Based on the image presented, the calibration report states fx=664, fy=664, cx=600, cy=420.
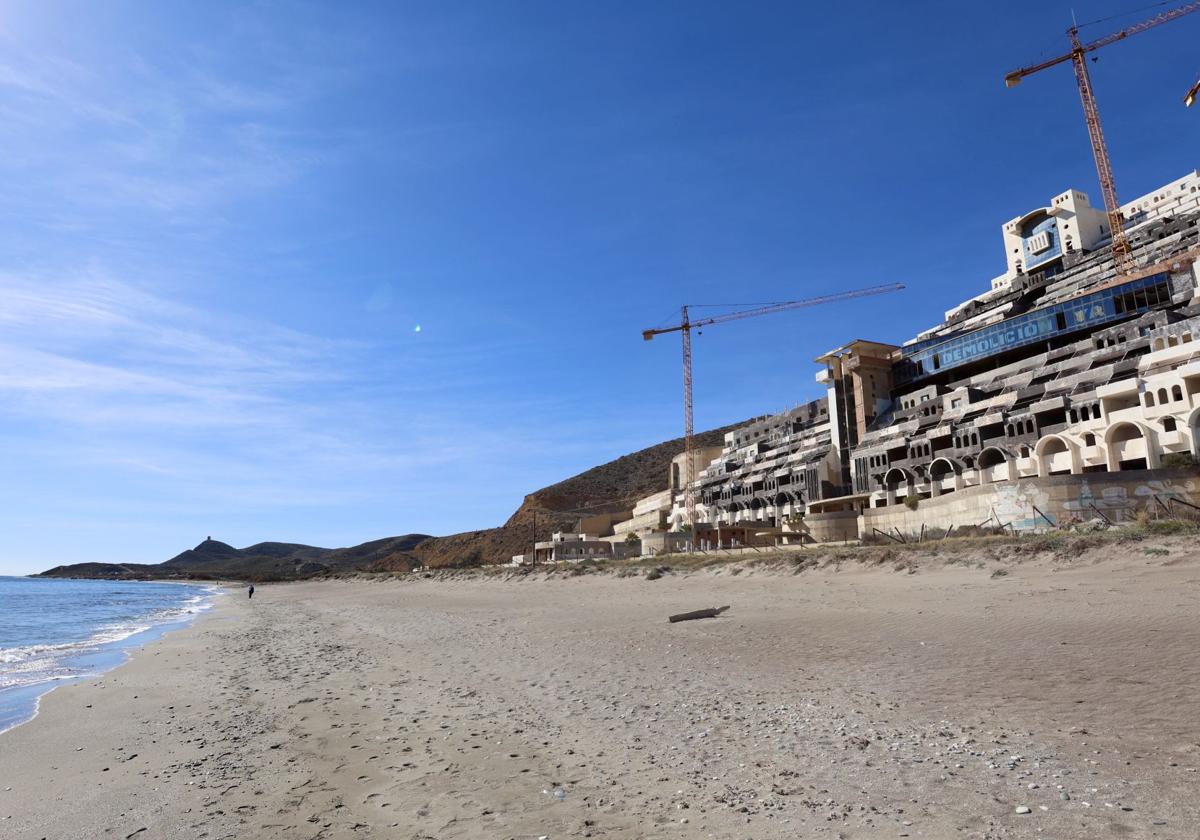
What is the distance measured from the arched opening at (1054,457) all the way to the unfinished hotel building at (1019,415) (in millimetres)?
125

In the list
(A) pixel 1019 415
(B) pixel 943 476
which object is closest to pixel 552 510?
(B) pixel 943 476

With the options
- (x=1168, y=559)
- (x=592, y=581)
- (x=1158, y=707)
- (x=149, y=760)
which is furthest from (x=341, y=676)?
(x=592, y=581)

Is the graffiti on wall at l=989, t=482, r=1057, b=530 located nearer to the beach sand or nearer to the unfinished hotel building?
the unfinished hotel building

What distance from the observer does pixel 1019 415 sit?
56.2 meters

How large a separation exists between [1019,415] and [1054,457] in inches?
227

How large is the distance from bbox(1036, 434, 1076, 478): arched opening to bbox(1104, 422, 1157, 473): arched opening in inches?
104

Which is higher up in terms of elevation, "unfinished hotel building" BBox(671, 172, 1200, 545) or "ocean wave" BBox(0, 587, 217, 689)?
"unfinished hotel building" BBox(671, 172, 1200, 545)

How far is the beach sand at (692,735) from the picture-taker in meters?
6.52

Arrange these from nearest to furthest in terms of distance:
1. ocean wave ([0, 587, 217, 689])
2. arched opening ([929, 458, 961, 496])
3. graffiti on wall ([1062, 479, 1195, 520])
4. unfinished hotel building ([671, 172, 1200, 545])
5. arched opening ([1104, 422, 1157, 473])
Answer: ocean wave ([0, 587, 217, 689]), graffiti on wall ([1062, 479, 1195, 520]), unfinished hotel building ([671, 172, 1200, 545]), arched opening ([1104, 422, 1157, 473]), arched opening ([929, 458, 961, 496])

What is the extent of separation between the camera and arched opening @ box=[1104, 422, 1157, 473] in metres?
45.7

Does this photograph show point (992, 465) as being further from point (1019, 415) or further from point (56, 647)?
point (56, 647)

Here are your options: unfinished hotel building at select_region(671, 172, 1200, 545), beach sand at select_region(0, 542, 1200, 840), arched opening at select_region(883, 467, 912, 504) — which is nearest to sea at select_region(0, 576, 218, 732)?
beach sand at select_region(0, 542, 1200, 840)

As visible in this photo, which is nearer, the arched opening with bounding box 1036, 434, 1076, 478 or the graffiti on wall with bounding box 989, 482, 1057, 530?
the graffiti on wall with bounding box 989, 482, 1057, 530

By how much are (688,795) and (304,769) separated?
5.33 meters
